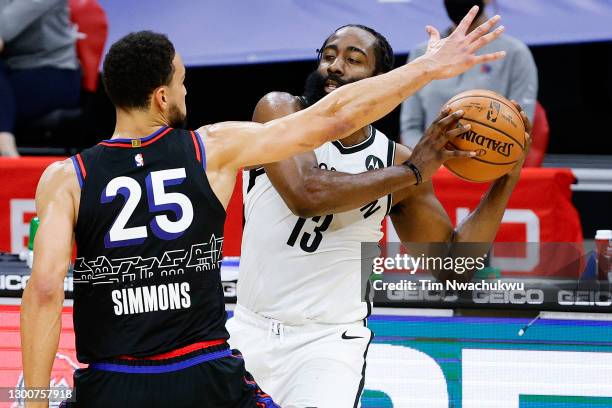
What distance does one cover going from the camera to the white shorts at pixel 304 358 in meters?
3.93

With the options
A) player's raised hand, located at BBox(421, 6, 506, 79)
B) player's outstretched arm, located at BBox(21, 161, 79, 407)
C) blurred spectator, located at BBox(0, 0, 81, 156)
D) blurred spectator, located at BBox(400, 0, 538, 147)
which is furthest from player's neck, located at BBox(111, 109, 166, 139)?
blurred spectator, located at BBox(0, 0, 81, 156)

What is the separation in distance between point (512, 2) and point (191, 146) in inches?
178

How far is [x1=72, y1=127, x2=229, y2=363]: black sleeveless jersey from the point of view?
3.16 metres

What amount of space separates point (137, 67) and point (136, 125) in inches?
7.1

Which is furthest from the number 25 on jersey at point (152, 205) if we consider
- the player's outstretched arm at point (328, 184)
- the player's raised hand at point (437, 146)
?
the player's raised hand at point (437, 146)

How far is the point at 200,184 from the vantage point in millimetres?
3207

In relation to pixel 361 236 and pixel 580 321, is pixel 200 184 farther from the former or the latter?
pixel 580 321

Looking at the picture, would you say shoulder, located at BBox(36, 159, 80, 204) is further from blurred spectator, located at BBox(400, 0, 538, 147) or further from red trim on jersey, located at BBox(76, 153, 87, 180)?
blurred spectator, located at BBox(400, 0, 538, 147)

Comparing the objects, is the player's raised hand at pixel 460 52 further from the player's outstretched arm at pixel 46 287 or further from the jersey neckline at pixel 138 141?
the player's outstretched arm at pixel 46 287

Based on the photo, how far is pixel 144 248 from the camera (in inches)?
125

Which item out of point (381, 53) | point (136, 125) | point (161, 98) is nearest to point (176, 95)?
point (161, 98)

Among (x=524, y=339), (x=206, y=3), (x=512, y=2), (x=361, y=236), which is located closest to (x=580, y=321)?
(x=524, y=339)

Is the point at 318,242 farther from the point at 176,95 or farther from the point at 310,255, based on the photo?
the point at 176,95

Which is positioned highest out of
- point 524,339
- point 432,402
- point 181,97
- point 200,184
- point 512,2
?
point 512,2
